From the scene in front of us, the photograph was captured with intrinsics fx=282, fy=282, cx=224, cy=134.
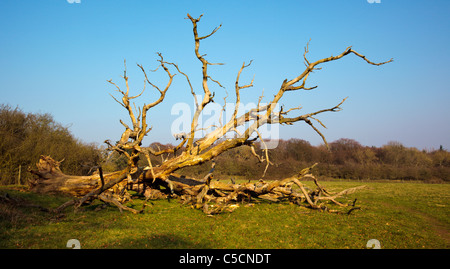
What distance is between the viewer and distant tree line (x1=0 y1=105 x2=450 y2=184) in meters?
16.1

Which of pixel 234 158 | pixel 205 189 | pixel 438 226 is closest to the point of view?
pixel 438 226

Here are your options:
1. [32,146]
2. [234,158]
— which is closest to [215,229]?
[32,146]

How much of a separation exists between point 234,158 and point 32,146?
74.5 feet

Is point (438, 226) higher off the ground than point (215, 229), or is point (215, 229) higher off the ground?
point (215, 229)

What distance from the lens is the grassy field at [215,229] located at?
20.9 feet

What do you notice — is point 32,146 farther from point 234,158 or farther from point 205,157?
point 234,158

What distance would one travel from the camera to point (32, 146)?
54.8ft

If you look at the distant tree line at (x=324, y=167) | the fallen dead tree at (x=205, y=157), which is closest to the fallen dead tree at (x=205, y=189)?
the fallen dead tree at (x=205, y=157)

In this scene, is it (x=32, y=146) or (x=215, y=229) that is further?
(x=32, y=146)

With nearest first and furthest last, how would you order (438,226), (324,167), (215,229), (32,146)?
1. (215,229)
2. (438,226)
3. (32,146)
4. (324,167)

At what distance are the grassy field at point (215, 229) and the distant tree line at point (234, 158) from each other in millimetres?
2230

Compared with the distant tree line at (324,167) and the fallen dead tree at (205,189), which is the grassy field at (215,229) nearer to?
the fallen dead tree at (205,189)
